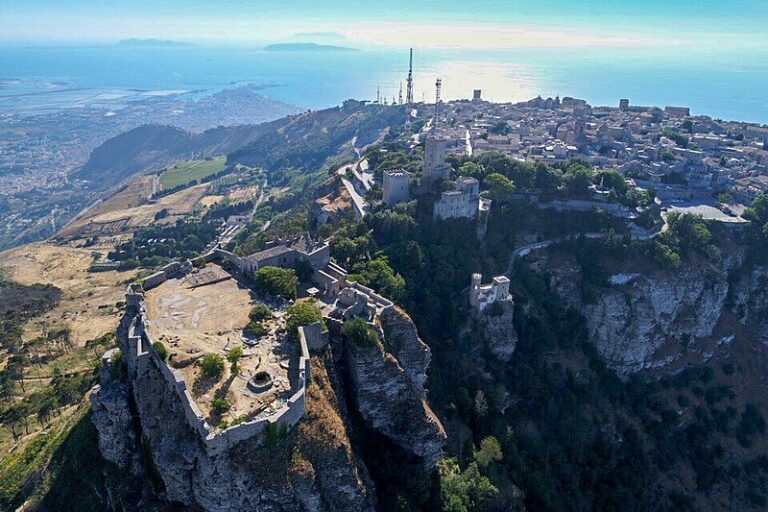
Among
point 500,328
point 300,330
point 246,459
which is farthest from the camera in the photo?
point 500,328

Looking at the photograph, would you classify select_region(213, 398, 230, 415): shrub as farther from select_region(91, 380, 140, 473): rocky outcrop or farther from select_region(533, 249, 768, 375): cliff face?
select_region(533, 249, 768, 375): cliff face

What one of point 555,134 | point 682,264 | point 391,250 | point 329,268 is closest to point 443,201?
point 391,250

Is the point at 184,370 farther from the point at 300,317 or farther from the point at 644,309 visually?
the point at 644,309

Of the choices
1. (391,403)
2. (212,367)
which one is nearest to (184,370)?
(212,367)

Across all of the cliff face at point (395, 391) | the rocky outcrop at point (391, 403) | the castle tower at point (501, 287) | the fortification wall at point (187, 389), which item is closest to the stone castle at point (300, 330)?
the fortification wall at point (187, 389)

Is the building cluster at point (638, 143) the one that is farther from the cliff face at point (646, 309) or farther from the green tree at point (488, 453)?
the green tree at point (488, 453)
